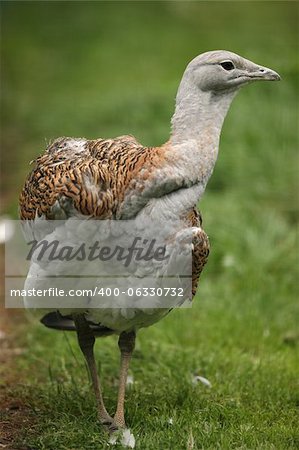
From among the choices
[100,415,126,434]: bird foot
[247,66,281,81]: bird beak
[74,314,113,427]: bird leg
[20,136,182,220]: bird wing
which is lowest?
[100,415,126,434]: bird foot

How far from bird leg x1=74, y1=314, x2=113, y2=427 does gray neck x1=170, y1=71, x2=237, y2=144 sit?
0.99 m

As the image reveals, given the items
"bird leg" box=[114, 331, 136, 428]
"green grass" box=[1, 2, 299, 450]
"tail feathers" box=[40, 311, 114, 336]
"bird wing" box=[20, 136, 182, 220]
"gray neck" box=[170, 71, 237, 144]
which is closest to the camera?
"bird wing" box=[20, 136, 182, 220]

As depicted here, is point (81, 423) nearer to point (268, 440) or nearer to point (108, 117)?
point (268, 440)

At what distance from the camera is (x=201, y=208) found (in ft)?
26.7

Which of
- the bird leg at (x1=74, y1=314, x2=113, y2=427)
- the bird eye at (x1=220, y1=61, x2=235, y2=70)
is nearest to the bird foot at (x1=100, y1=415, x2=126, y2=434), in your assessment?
the bird leg at (x1=74, y1=314, x2=113, y2=427)

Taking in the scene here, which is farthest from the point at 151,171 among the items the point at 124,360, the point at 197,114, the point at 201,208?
the point at 201,208

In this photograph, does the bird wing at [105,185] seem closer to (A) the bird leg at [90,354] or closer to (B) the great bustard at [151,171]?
(B) the great bustard at [151,171]

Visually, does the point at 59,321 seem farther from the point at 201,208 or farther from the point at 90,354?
the point at 201,208

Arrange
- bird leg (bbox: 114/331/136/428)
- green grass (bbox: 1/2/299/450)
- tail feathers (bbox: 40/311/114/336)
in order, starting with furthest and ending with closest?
tail feathers (bbox: 40/311/114/336) < green grass (bbox: 1/2/299/450) < bird leg (bbox: 114/331/136/428)

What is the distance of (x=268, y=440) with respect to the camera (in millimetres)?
4418

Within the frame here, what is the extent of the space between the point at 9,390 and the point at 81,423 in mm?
735

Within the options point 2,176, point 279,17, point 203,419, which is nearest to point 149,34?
point 279,17

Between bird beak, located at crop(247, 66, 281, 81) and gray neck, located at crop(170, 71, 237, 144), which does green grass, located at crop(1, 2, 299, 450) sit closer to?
gray neck, located at crop(170, 71, 237, 144)

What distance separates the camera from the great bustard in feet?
13.8
